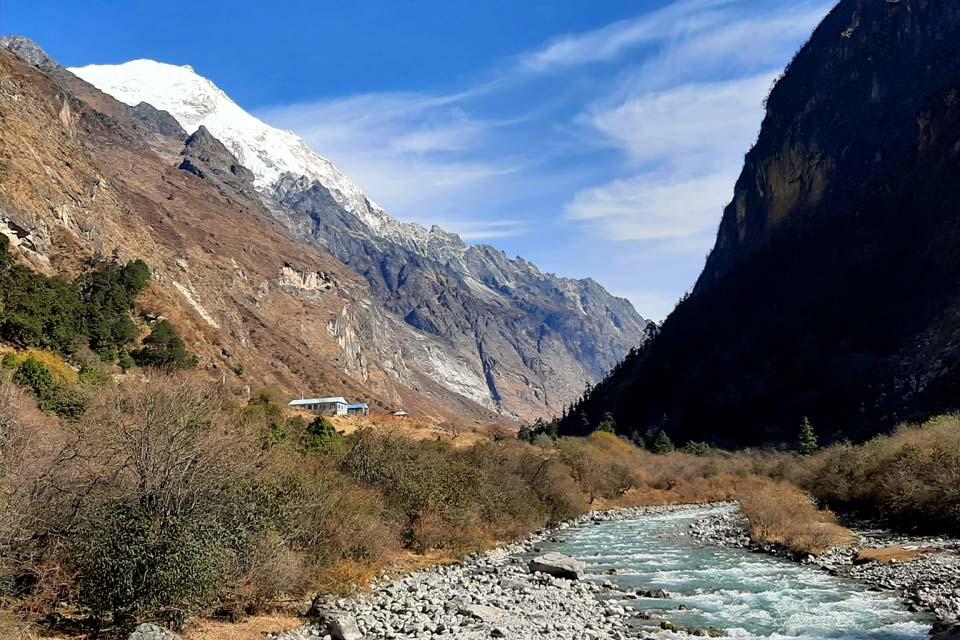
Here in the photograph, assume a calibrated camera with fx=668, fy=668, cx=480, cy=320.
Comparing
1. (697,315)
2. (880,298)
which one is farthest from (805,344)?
(697,315)

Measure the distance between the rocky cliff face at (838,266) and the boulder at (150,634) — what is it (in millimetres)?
68965

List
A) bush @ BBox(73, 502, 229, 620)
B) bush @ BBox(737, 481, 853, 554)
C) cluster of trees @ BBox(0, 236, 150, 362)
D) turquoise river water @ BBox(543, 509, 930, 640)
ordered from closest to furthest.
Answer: bush @ BBox(73, 502, 229, 620) → turquoise river water @ BBox(543, 509, 930, 640) → bush @ BBox(737, 481, 853, 554) → cluster of trees @ BBox(0, 236, 150, 362)

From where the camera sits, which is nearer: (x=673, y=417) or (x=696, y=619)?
(x=696, y=619)

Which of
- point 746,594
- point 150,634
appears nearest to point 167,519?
point 150,634

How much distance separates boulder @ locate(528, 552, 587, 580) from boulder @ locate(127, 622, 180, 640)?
621 inches

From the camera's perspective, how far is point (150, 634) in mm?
10992

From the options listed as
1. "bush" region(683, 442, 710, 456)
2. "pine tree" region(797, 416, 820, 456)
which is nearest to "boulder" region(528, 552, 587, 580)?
"pine tree" region(797, 416, 820, 456)

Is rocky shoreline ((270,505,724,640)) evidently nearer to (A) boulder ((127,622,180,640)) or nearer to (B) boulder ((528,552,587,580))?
(B) boulder ((528,552,587,580))

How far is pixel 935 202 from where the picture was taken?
288 feet

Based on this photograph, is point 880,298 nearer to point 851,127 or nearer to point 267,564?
point 851,127

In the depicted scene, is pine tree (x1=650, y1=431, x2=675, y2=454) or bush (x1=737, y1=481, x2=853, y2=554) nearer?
bush (x1=737, y1=481, x2=853, y2=554)

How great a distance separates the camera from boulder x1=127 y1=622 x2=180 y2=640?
10.9 meters

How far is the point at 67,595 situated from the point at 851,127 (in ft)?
442

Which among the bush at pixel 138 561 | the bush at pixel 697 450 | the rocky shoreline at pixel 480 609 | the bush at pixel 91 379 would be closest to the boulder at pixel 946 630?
the rocky shoreline at pixel 480 609
